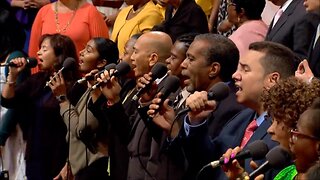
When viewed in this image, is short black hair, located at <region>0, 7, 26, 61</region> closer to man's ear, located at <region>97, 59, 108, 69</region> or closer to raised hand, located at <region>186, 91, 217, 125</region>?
man's ear, located at <region>97, 59, 108, 69</region>

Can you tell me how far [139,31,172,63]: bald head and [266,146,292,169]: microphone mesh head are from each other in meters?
2.44

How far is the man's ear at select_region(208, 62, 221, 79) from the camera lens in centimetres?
598

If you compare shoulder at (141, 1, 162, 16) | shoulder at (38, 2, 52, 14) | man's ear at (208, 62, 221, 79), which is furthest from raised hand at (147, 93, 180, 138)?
shoulder at (38, 2, 52, 14)

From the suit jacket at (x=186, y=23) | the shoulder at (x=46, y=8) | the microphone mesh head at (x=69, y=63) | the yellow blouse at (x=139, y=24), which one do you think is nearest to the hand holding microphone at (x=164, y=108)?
the microphone mesh head at (x=69, y=63)

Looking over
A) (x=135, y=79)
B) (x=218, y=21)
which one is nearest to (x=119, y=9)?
(x=218, y=21)

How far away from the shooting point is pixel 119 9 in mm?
9336

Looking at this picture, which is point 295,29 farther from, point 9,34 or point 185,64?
point 9,34

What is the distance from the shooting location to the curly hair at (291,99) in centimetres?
467

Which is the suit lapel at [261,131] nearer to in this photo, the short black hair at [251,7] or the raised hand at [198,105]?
the raised hand at [198,105]

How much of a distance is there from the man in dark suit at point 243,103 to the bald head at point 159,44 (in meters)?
1.23

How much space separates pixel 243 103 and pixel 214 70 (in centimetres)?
56

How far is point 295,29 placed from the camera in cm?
664

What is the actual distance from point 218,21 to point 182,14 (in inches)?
32.3

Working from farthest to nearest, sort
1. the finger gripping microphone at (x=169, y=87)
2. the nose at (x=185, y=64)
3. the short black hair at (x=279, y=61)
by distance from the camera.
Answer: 1. the nose at (x=185, y=64)
2. the finger gripping microphone at (x=169, y=87)
3. the short black hair at (x=279, y=61)
